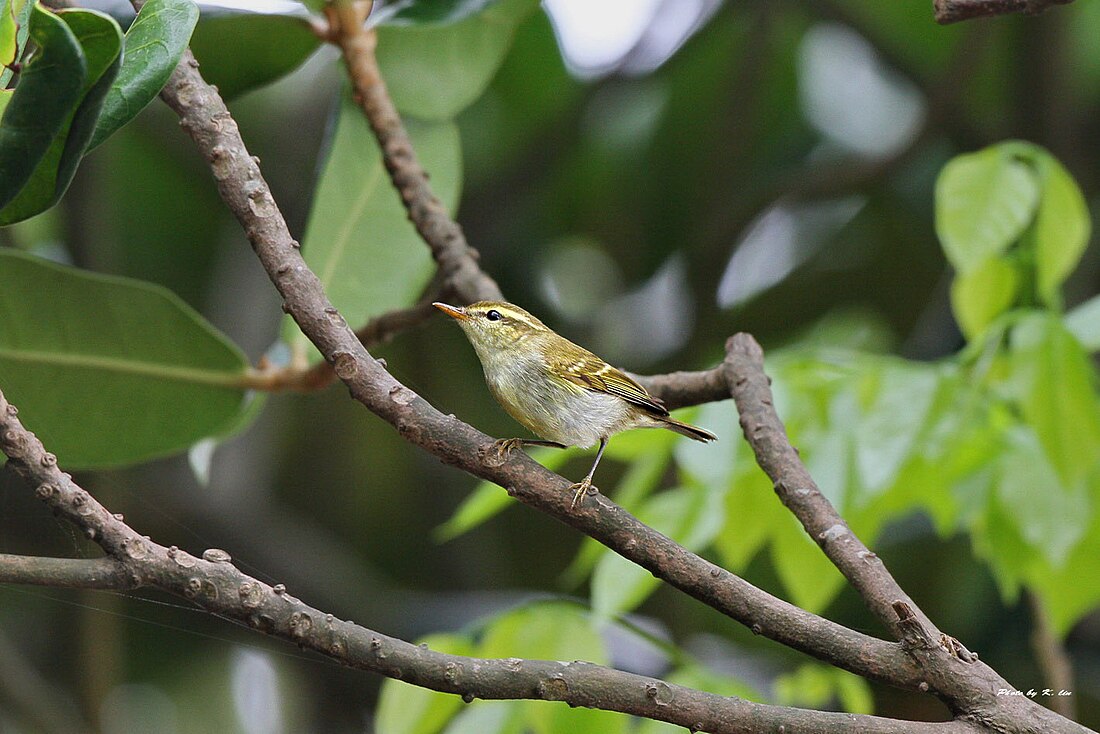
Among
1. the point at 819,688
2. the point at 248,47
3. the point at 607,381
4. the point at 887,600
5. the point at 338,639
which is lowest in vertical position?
the point at 338,639

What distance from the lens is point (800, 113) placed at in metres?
2.73

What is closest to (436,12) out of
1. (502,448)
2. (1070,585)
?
(502,448)

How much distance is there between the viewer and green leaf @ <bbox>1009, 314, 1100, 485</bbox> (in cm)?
125

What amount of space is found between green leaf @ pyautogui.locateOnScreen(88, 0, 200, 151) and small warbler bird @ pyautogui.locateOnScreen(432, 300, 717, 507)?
42 centimetres

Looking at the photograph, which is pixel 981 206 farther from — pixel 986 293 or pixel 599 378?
pixel 599 378

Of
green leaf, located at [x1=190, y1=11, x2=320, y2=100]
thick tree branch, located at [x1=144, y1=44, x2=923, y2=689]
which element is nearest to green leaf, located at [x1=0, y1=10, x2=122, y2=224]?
thick tree branch, located at [x1=144, y1=44, x2=923, y2=689]

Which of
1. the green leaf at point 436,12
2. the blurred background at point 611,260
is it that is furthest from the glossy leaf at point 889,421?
the blurred background at point 611,260

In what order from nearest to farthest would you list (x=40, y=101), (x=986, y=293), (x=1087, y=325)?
1. (x=40, y=101)
2. (x=1087, y=325)
3. (x=986, y=293)

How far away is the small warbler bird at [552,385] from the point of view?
1.16 meters

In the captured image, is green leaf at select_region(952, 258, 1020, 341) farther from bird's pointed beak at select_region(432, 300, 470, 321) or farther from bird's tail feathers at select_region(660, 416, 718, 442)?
bird's pointed beak at select_region(432, 300, 470, 321)

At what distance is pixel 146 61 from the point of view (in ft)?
2.58

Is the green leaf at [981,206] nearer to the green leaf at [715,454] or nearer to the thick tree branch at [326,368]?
the green leaf at [715,454]

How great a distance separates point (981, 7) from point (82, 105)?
2.19 ft

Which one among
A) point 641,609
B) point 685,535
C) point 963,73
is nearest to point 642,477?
point 685,535
